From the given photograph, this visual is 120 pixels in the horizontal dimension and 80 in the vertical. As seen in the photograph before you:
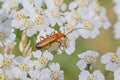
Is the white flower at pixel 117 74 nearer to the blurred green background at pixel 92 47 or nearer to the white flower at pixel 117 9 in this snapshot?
the blurred green background at pixel 92 47

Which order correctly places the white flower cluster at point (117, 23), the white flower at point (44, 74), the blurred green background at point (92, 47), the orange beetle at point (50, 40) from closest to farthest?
the white flower at point (44, 74), the orange beetle at point (50, 40), the blurred green background at point (92, 47), the white flower cluster at point (117, 23)

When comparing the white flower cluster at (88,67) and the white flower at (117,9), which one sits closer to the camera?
the white flower cluster at (88,67)

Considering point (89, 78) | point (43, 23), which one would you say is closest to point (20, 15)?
point (43, 23)

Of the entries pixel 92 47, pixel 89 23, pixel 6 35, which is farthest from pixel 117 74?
pixel 92 47

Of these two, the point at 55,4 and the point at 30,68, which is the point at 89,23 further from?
the point at 30,68

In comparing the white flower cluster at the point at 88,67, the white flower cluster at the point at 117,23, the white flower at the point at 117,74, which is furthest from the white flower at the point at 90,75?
the white flower cluster at the point at 117,23
